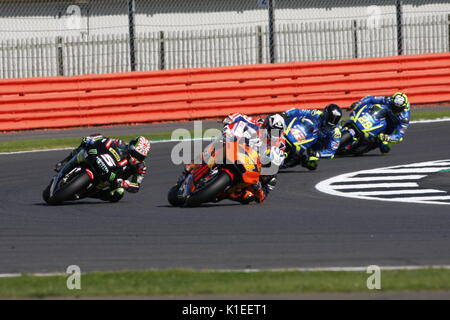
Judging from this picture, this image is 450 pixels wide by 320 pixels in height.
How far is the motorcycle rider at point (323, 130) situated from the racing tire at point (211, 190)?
4001mm

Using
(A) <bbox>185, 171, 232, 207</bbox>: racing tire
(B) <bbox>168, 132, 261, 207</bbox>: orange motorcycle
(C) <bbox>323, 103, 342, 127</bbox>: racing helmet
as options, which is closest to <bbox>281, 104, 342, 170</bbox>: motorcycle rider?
(C) <bbox>323, 103, 342, 127</bbox>: racing helmet

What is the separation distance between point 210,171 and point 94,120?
11.3 meters

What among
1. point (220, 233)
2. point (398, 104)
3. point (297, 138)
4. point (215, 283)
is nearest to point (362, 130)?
point (398, 104)

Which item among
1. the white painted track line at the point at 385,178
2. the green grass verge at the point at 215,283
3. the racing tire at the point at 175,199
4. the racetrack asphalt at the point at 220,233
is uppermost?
the white painted track line at the point at 385,178

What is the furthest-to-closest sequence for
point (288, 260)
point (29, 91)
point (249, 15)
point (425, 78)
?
point (249, 15), point (425, 78), point (29, 91), point (288, 260)

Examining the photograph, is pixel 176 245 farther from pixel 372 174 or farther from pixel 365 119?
pixel 365 119

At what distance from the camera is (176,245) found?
11805mm

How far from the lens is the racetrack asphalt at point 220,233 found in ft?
35.9

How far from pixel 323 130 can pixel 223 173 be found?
15.4ft

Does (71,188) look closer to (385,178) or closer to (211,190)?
(211,190)

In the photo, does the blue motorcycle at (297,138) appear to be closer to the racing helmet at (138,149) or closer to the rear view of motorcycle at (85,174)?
the racing helmet at (138,149)

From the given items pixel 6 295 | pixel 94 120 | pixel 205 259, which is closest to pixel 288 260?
pixel 205 259

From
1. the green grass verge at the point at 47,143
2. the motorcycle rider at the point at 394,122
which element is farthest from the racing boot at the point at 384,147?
the green grass verge at the point at 47,143
